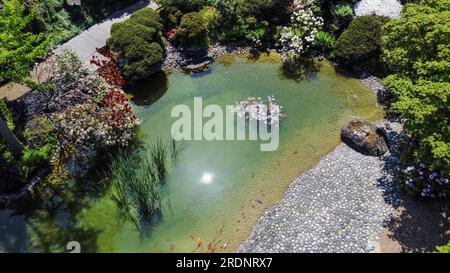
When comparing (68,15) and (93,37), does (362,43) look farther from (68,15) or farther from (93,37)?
(68,15)

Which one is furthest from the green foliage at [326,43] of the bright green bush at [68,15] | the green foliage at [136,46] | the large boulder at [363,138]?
the bright green bush at [68,15]

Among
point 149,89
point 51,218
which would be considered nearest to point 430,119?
point 149,89

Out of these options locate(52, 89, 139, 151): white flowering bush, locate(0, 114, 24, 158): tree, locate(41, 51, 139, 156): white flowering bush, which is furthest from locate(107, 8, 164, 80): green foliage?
locate(0, 114, 24, 158): tree

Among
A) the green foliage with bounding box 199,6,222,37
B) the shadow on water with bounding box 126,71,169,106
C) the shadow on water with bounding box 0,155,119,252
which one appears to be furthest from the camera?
the green foliage with bounding box 199,6,222,37

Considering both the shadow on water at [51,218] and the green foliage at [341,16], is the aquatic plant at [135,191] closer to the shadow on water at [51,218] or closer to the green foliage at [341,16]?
the shadow on water at [51,218]

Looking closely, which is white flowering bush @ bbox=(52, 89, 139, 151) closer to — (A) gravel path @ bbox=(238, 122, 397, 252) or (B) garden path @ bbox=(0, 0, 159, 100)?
(B) garden path @ bbox=(0, 0, 159, 100)
